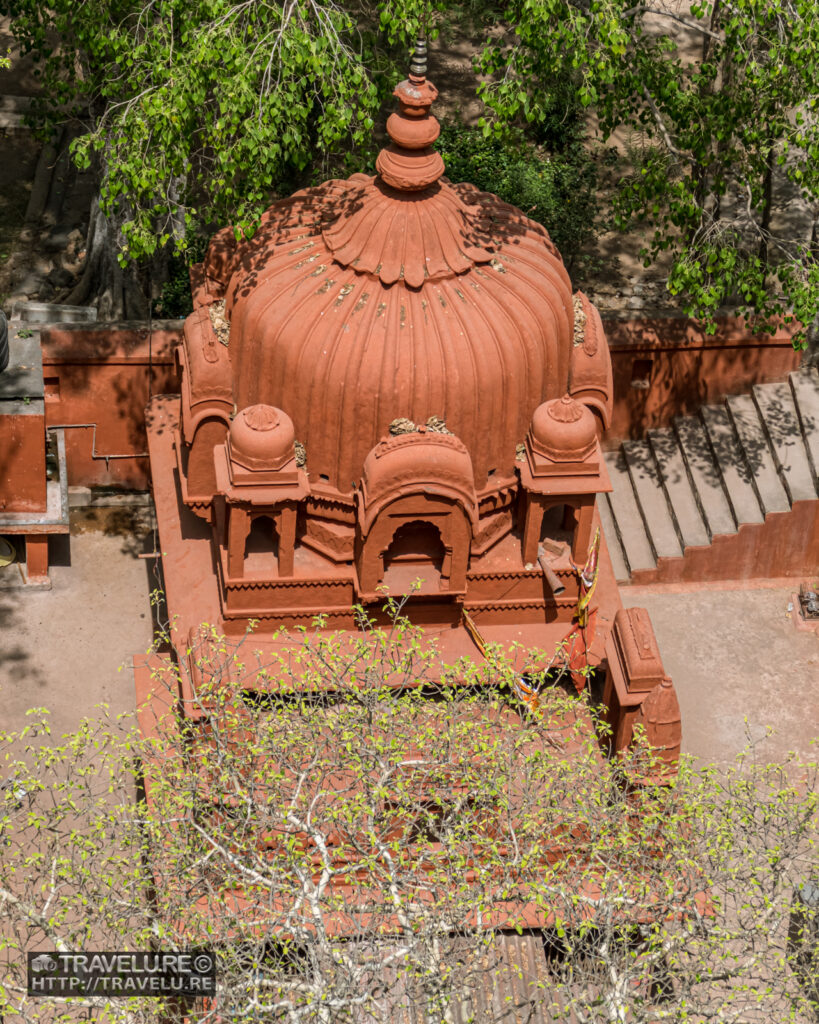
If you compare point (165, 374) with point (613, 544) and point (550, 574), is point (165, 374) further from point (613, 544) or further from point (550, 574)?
point (550, 574)

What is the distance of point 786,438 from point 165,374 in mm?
8992

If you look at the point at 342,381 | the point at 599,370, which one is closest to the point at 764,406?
the point at 599,370

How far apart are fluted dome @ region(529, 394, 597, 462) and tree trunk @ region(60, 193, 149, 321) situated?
29.1ft

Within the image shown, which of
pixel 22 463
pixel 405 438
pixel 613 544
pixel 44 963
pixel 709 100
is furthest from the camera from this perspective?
pixel 613 544

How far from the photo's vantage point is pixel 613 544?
2459 cm

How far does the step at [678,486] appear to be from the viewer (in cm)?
2436

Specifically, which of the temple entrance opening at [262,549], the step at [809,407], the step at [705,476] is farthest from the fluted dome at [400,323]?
the step at [809,407]

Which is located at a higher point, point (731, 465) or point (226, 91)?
point (226, 91)

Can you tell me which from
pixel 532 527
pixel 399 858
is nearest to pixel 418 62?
pixel 532 527

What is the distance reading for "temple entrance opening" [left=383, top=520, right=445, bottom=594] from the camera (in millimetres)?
19922

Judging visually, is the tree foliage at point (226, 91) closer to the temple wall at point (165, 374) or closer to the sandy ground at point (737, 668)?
the temple wall at point (165, 374)

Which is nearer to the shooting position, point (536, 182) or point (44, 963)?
point (44, 963)

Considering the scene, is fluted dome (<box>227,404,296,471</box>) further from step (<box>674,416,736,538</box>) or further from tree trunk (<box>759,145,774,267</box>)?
tree trunk (<box>759,145,774,267</box>)

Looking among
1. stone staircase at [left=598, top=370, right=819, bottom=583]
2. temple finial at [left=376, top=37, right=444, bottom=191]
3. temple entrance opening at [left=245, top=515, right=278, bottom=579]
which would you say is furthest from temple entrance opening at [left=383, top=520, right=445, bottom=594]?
stone staircase at [left=598, top=370, right=819, bottom=583]
